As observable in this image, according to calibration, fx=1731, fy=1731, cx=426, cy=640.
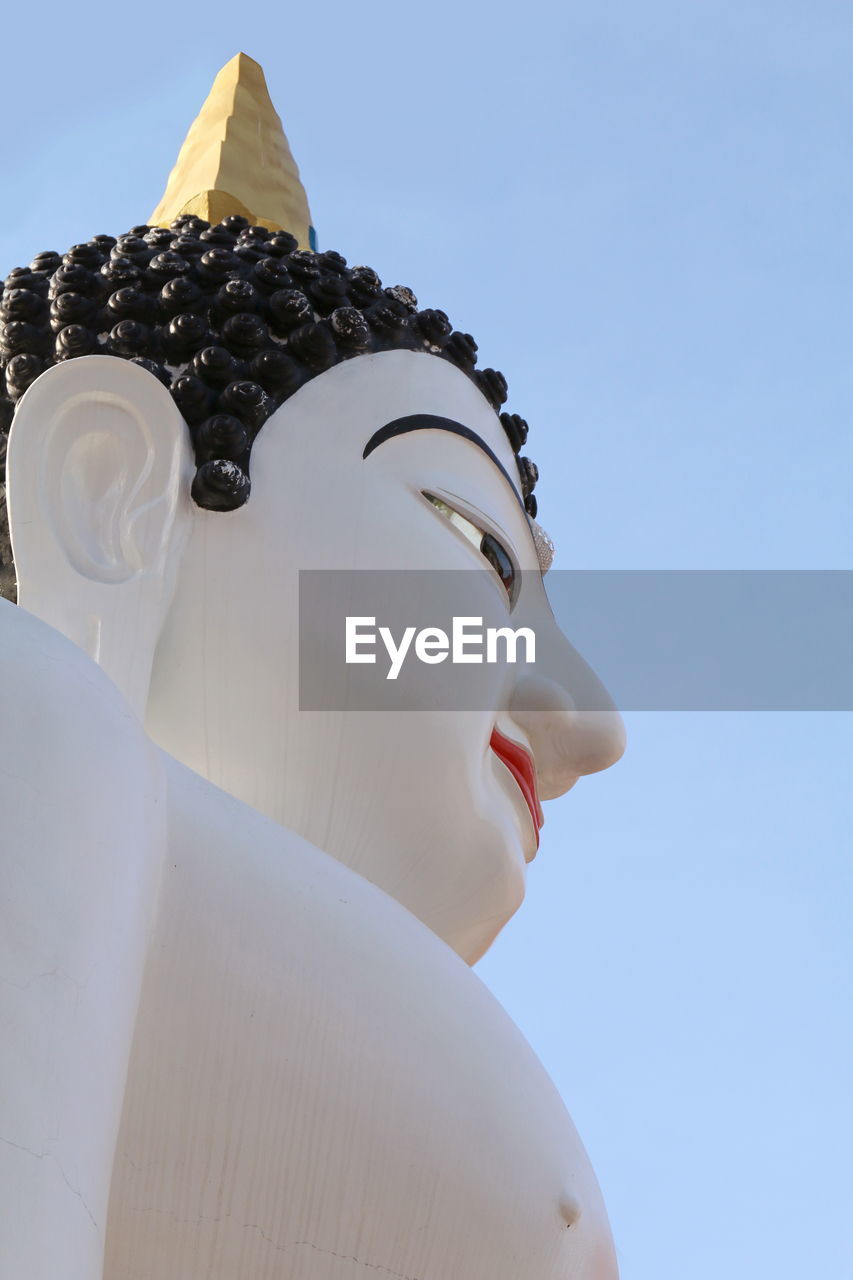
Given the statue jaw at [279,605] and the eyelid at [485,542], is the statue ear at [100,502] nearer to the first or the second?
the statue jaw at [279,605]

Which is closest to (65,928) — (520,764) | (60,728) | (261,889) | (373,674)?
(60,728)

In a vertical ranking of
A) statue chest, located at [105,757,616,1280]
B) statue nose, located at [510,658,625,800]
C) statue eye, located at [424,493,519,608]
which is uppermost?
statue eye, located at [424,493,519,608]

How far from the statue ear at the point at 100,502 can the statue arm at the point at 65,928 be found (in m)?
0.74

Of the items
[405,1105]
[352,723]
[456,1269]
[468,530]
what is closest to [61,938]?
[405,1105]

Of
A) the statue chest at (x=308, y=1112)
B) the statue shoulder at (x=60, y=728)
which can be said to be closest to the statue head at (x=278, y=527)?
the statue chest at (x=308, y=1112)

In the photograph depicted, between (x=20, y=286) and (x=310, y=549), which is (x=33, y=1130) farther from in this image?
(x=20, y=286)

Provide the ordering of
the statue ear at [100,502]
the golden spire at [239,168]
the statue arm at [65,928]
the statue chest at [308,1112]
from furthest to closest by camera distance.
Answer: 1. the golden spire at [239,168]
2. the statue ear at [100,502]
3. the statue chest at [308,1112]
4. the statue arm at [65,928]

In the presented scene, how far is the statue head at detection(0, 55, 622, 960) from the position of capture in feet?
9.90

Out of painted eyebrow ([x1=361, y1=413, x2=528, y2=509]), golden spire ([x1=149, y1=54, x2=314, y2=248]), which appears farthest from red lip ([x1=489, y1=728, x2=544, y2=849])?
golden spire ([x1=149, y1=54, x2=314, y2=248])

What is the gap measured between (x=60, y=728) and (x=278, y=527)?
1202mm

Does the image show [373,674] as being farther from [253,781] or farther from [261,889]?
[261,889]

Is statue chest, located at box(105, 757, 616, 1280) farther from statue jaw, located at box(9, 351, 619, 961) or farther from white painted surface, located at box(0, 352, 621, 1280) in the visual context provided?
statue jaw, located at box(9, 351, 619, 961)

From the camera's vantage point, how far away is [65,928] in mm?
1872

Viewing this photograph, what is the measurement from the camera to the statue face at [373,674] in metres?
3.01
